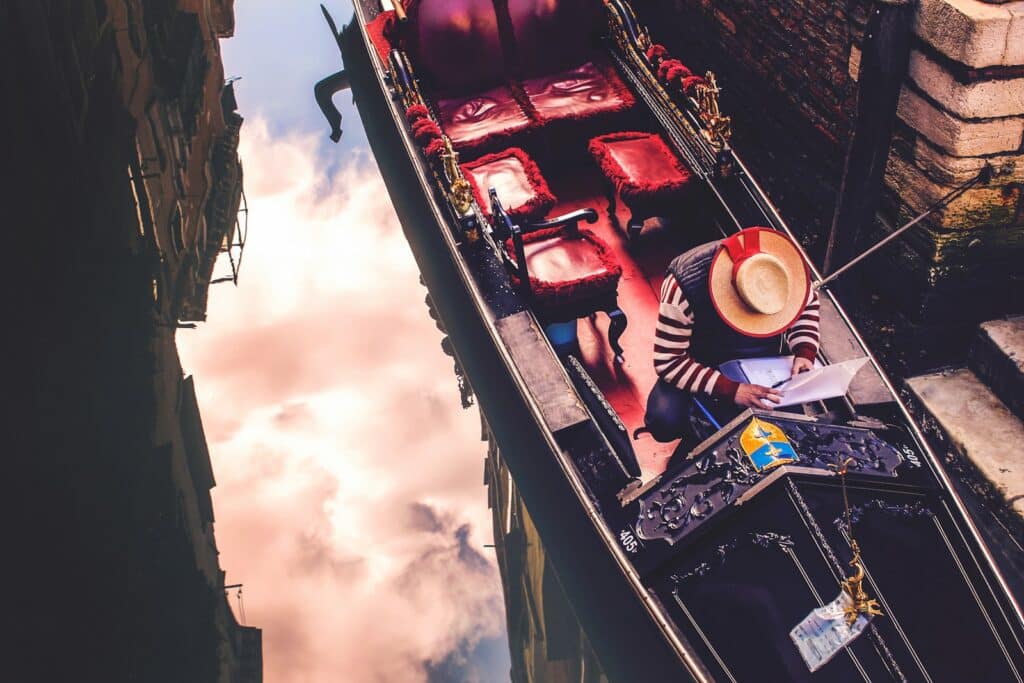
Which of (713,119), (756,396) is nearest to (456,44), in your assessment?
(713,119)

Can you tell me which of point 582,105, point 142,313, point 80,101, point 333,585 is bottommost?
point 333,585

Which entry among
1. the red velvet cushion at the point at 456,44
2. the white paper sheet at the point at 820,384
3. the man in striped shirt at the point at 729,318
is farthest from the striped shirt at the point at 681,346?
the red velvet cushion at the point at 456,44

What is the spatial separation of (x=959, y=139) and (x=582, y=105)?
1.83m

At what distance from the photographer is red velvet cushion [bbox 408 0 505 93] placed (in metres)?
5.00

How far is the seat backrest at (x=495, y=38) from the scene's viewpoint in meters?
5.01

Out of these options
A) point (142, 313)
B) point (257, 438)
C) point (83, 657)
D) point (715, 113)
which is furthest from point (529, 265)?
point (142, 313)

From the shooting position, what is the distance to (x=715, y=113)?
4230 millimetres

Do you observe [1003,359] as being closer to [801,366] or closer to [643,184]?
[801,366]

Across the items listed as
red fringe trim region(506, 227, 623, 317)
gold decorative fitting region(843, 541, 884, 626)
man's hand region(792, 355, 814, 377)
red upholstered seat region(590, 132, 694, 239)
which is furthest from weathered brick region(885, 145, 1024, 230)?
gold decorative fitting region(843, 541, 884, 626)

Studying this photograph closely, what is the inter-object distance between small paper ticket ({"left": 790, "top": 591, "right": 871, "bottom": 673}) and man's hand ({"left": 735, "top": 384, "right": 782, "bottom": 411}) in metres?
0.65

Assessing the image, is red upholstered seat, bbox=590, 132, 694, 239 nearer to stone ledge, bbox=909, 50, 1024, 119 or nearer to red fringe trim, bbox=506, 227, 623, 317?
red fringe trim, bbox=506, 227, 623, 317

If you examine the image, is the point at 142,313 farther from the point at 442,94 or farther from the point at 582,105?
the point at 582,105

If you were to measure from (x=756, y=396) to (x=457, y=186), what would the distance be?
1712 mm

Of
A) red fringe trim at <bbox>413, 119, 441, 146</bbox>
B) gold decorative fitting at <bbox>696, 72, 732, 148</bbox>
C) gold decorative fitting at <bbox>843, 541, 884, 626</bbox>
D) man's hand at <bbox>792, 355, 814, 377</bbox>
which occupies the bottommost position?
gold decorative fitting at <bbox>843, 541, 884, 626</bbox>
